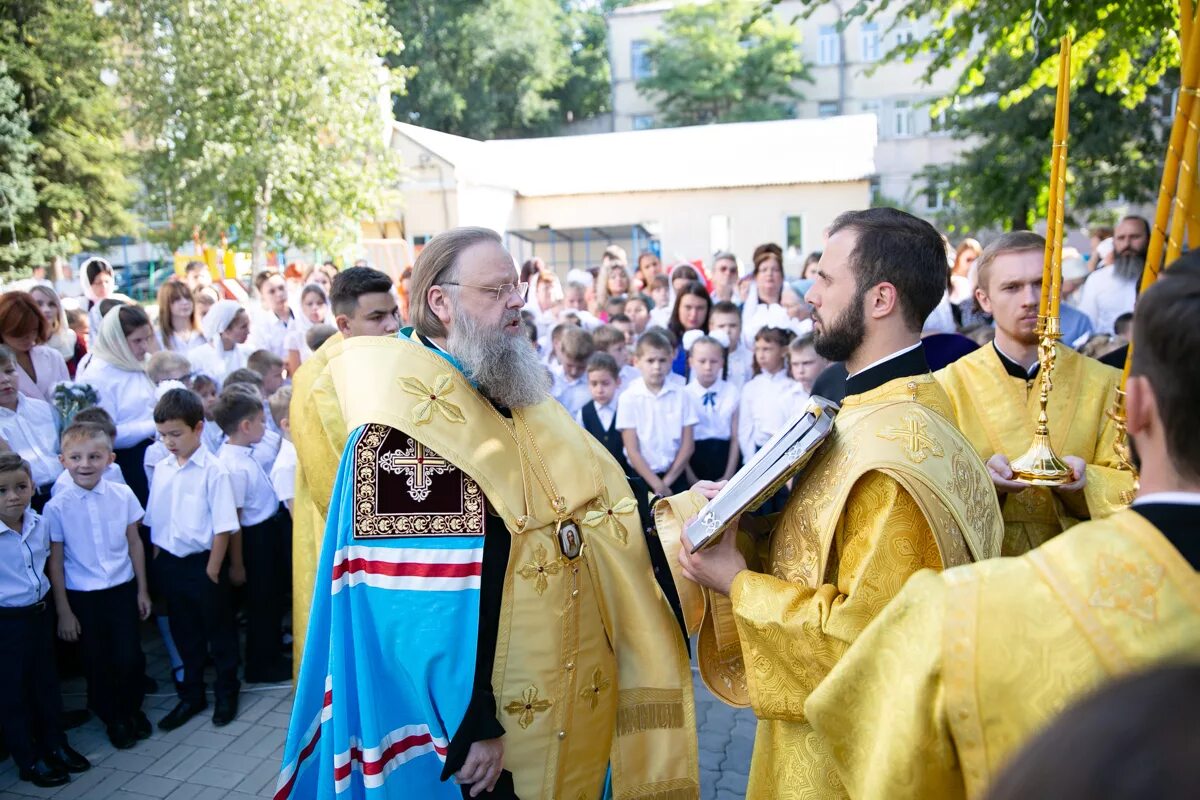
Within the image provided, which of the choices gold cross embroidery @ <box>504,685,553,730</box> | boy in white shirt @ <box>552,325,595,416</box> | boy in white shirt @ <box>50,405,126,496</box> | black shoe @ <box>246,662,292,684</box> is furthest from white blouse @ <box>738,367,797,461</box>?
boy in white shirt @ <box>50,405,126,496</box>

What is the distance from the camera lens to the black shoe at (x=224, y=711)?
15.6 ft

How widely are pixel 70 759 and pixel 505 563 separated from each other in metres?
3.14

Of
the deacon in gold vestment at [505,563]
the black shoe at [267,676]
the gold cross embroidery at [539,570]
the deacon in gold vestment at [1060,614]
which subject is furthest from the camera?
the black shoe at [267,676]

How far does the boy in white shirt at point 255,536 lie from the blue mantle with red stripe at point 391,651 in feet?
9.49

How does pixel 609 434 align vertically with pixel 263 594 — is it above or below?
above

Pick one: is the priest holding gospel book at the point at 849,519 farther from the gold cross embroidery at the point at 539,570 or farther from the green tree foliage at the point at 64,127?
the green tree foliage at the point at 64,127

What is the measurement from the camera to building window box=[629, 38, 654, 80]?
47.7m

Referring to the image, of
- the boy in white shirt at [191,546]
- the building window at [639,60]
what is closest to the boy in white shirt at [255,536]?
the boy in white shirt at [191,546]

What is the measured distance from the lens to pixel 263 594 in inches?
207

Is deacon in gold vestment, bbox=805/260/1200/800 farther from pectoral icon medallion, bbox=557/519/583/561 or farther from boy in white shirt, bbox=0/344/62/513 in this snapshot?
boy in white shirt, bbox=0/344/62/513

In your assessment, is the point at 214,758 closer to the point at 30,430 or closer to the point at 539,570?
the point at 30,430

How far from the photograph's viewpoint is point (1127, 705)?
29.7 inches

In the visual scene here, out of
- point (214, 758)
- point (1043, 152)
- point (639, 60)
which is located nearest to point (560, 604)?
point (214, 758)

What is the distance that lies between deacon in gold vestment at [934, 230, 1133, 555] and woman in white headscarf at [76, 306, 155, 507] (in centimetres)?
501
